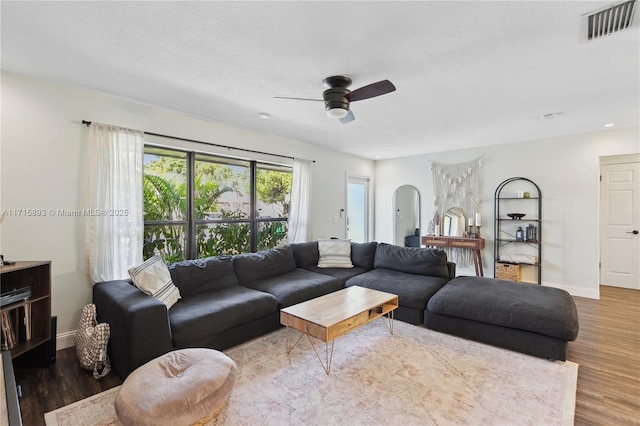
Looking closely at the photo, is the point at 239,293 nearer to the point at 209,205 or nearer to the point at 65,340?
the point at 209,205

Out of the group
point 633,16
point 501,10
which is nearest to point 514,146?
point 633,16

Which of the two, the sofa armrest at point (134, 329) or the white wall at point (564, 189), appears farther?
the white wall at point (564, 189)

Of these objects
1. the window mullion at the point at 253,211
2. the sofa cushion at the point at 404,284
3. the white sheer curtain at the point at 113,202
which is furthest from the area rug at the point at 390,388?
the window mullion at the point at 253,211

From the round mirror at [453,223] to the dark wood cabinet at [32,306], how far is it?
5.73 metres

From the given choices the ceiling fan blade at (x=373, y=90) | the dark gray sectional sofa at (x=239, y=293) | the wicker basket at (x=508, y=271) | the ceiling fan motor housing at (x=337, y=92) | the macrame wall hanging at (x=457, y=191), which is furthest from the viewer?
the macrame wall hanging at (x=457, y=191)

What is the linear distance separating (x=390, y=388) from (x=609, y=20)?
108 inches

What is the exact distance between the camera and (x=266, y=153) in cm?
448

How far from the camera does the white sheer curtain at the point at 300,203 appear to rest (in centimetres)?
480

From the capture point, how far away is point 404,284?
11.4ft

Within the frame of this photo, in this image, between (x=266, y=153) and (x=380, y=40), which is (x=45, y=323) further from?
(x=380, y=40)

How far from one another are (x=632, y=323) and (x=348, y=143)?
4.32m

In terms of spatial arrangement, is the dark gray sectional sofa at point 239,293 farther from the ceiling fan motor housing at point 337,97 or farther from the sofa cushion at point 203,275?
the ceiling fan motor housing at point 337,97

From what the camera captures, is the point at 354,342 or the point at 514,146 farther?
the point at 514,146

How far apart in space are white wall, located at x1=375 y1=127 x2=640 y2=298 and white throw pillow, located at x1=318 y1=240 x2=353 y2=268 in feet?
8.75
